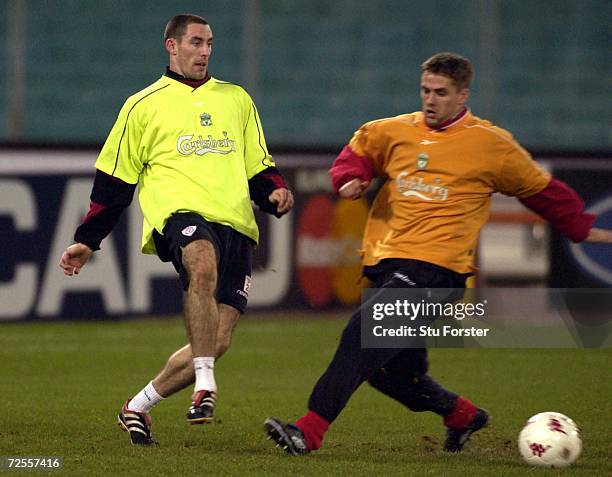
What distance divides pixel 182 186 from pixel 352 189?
0.97 m

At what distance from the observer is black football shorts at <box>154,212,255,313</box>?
6562mm

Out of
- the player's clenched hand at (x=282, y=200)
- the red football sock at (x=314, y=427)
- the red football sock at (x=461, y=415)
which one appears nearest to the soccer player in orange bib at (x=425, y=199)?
the red football sock at (x=314, y=427)

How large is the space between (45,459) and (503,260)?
29.0 feet

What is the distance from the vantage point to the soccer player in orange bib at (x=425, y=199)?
20.1 feet

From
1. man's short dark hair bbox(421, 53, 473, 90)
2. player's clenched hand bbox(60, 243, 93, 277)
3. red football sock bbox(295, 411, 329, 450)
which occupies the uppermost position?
man's short dark hair bbox(421, 53, 473, 90)

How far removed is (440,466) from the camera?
6.09 meters

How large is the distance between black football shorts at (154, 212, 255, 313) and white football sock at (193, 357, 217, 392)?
370mm

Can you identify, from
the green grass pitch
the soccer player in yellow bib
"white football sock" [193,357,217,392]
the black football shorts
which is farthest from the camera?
the soccer player in yellow bib

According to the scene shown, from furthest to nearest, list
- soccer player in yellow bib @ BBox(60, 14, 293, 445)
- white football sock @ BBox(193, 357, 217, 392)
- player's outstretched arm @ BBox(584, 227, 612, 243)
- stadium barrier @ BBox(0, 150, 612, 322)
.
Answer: stadium barrier @ BBox(0, 150, 612, 322)
soccer player in yellow bib @ BBox(60, 14, 293, 445)
player's outstretched arm @ BBox(584, 227, 612, 243)
white football sock @ BBox(193, 357, 217, 392)

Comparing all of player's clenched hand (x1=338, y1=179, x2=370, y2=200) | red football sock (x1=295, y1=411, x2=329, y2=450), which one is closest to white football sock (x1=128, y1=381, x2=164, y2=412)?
red football sock (x1=295, y1=411, x2=329, y2=450)

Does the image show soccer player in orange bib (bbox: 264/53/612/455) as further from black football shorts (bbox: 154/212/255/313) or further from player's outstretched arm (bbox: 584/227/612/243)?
black football shorts (bbox: 154/212/255/313)

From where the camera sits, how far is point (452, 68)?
20.3 ft

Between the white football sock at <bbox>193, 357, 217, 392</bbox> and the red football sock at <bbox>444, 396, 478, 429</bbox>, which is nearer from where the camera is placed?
the white football sock at <bbox>193, 357, 217, 392</bbox>

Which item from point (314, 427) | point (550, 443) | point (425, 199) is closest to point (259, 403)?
point (314, 427)
